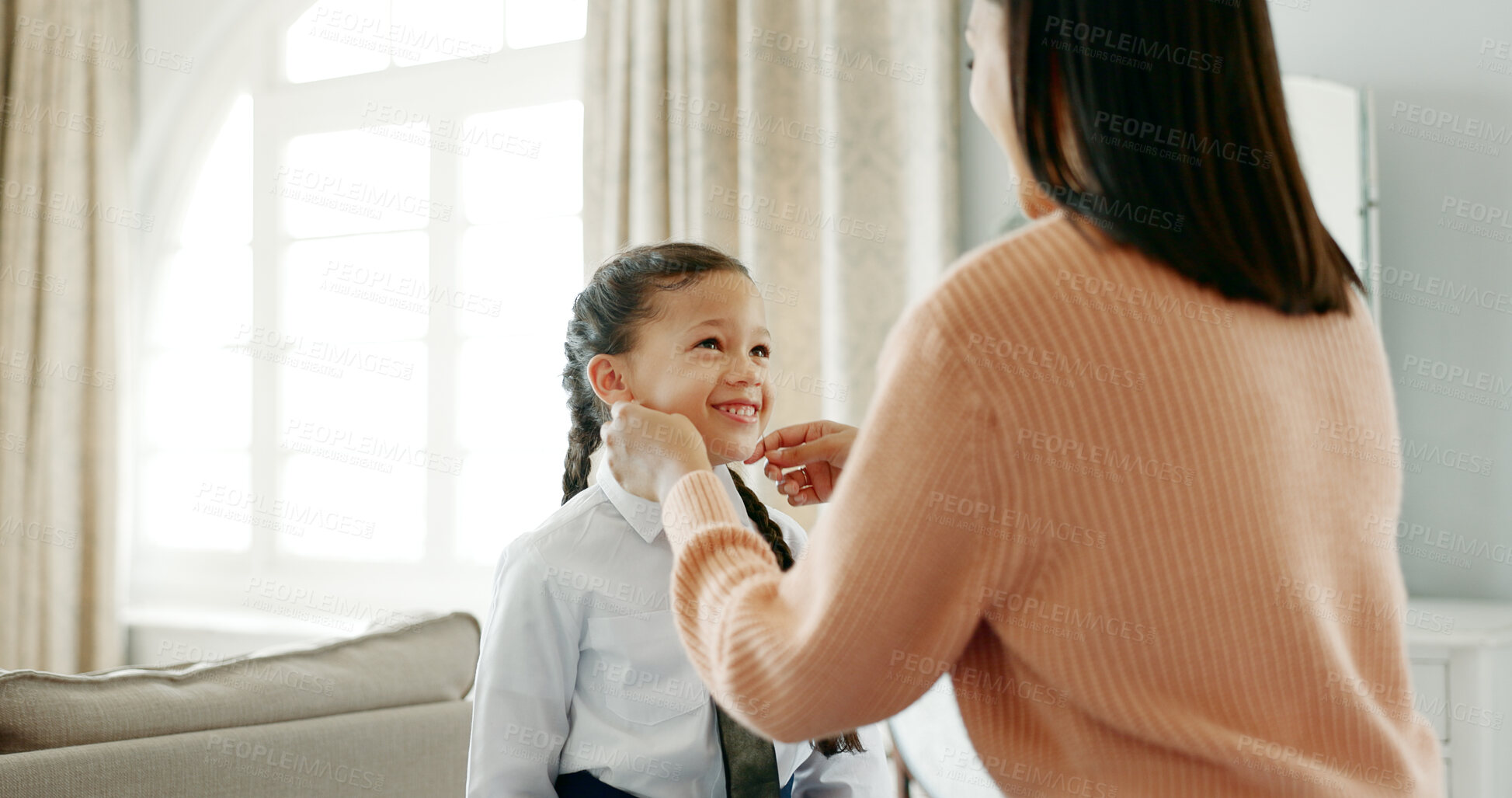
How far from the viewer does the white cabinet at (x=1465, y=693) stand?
1818mm

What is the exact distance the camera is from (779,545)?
4.54 ft

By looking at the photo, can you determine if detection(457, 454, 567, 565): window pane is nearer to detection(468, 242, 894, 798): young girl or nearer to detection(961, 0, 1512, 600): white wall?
detection(468, 242, 894, 798): young girl

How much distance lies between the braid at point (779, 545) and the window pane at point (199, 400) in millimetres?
3105

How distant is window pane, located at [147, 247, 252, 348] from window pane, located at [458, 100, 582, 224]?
3.26 ft

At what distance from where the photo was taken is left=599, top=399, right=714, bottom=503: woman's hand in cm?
95

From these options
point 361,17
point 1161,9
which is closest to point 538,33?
point 361,17

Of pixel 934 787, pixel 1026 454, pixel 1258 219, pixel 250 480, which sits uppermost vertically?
pixel 1258 219

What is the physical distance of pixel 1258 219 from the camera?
653 mm

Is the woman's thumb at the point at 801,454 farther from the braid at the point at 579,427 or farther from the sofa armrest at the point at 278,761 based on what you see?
the sofa armrest at the point at 278,761

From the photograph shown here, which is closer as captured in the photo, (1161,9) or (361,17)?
(1161,9)

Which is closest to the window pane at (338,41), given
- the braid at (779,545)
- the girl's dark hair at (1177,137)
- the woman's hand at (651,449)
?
the braid at (779,545)

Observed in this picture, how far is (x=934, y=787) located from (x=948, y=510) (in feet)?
4.71

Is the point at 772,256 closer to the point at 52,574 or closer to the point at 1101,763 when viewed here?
the point at 1101,763

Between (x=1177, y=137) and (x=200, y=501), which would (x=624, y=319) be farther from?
(x=200, y=501)
